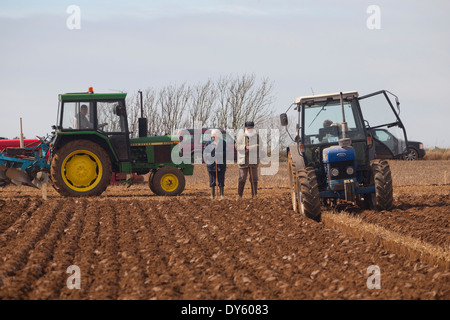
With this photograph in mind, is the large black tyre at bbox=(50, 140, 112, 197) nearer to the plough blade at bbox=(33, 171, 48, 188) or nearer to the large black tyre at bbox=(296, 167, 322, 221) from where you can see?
the plough blade at bbox=(33, 171, 48, 188)

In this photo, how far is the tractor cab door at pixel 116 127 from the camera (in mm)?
13992

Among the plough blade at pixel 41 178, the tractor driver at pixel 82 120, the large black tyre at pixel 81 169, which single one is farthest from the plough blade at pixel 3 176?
the tractor driver at pixel 82 120

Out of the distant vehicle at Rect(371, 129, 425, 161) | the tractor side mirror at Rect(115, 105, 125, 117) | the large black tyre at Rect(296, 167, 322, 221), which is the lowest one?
the large black tyre at Rect(296, 167, 322, 221)

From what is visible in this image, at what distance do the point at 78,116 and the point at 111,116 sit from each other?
2.36ft

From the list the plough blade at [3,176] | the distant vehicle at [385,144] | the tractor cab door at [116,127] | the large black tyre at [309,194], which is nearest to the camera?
the large black tyre at [309,194]

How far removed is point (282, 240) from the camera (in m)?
8.27

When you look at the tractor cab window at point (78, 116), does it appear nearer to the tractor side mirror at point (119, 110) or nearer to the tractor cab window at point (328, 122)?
the tractor side mirror at point (119, 110)

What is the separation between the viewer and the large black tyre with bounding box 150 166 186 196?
14.9 metres

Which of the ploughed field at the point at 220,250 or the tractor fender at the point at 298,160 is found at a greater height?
the tractor fender at the point at 298,160

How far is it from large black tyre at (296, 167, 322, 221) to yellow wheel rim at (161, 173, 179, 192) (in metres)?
5.23

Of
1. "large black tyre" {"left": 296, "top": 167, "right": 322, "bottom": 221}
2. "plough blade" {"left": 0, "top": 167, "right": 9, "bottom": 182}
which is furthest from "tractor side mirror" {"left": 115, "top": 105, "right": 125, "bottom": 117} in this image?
"large black tyre" {"left": 296, "top": 167, "right": 322, "bottom": 221}

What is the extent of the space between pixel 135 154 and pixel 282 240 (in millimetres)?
7240
